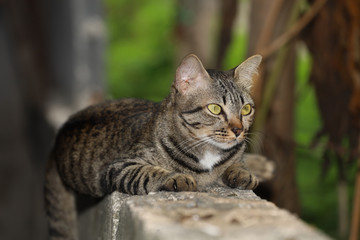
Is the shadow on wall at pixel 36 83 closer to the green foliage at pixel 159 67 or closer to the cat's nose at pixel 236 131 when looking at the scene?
the green foliage at pixel 159 67

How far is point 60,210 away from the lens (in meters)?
4.17

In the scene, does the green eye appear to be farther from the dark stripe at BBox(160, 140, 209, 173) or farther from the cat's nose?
the dark stripe at BBox(160, 140, 209, 173)

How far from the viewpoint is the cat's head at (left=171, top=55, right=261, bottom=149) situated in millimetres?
3422

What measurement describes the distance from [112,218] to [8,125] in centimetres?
713

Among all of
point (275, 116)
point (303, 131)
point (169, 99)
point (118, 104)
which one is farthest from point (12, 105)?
point (169, 99)

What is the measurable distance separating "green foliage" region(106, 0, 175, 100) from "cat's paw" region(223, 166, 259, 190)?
28.4 ft

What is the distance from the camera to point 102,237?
3.33 m

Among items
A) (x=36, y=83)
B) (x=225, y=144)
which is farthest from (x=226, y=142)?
(x=36, y=83)

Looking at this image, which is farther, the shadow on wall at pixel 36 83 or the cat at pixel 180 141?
the shadow on wall at pixel 36 83

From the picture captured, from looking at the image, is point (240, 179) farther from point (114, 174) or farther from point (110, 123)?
point (110, 123)

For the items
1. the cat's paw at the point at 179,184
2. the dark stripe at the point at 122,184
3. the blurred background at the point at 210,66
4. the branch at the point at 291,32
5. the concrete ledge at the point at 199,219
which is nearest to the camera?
the concrete ledge at the point at 199,219

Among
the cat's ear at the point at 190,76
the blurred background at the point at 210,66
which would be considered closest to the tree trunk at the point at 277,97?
the blurred background at the point at 210,66

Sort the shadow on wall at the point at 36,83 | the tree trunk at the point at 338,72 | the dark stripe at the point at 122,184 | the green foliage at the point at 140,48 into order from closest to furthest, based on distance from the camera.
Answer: the dark stripe at the point at 122,184 → the tree trunk at the point at 338,72 → the shadow on wall at the point at 36,83 → the green foliage at the point at 140,48

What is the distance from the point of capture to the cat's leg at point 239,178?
3.32m
